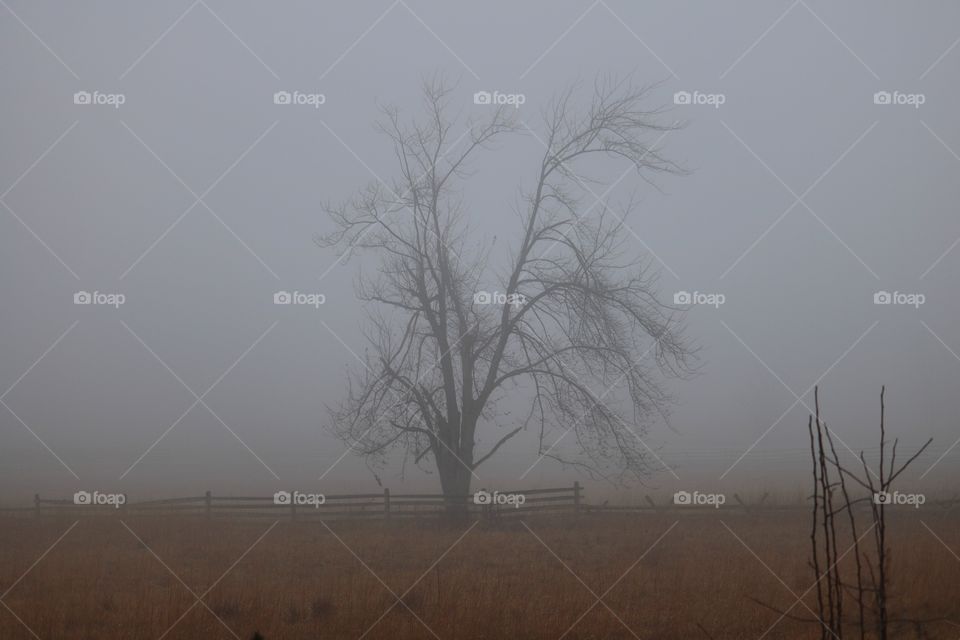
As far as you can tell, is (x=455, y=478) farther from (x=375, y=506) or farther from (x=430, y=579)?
(x=430, y=579)

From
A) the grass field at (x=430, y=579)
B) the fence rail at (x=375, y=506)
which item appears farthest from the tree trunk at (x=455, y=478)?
the grass field at (x=430, y=579)

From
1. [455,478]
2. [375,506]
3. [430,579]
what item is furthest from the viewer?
[455,478]

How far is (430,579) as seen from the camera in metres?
7.99

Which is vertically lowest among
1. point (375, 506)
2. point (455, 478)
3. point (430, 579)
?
point (430, 579)

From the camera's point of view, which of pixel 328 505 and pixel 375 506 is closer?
pixel 328 505

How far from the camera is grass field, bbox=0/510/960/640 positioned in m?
7.27

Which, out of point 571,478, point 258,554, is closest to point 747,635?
point 571,478

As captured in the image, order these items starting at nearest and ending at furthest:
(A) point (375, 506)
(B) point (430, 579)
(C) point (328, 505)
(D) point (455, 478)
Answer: (B) point (430, 579) < (C) point (328, 505) < (A) point (375, 506) < (D) point (455, 478)

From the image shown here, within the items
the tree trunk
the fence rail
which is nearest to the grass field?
the fence rail

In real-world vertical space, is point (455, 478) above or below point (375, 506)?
above

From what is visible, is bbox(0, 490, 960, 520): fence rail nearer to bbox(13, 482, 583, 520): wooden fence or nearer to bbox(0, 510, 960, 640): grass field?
bbox(13, 482, 583, 520): wooden fence

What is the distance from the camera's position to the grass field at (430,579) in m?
7.27

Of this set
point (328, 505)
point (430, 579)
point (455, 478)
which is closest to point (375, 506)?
point (328, 505)

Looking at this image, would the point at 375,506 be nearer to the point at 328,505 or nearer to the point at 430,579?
the point at 328,505
